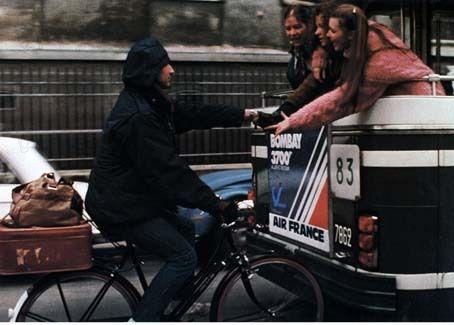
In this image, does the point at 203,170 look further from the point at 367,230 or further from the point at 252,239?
the point at 367,230

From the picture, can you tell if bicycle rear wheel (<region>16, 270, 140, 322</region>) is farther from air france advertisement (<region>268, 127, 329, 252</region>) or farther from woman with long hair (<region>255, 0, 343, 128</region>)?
woman with long hair (<region>255, 0, 343, 128</region>)

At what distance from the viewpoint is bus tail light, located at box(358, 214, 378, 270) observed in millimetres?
4191

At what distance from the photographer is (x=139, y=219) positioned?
13.3 ft

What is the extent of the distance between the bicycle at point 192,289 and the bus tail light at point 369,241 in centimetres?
39

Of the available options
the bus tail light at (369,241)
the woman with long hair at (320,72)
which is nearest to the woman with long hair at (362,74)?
the woman with long hair at (320,72)

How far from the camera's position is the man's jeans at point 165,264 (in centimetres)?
408

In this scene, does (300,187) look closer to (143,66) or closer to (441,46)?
(143,66)

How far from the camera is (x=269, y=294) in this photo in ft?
14.5

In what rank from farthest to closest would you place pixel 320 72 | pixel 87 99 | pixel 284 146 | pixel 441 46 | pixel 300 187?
pixel 87 99
pixel 441 46
pixel 284 146
pixel 320 72
pixel 300 187

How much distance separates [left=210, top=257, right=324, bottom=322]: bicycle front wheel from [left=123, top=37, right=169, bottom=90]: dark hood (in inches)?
47.7

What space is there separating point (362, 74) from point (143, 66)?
1.27 meters

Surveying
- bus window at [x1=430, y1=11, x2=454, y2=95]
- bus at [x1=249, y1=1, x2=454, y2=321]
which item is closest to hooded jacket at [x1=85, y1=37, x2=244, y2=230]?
bus at [x1=249, y1=1, x2=454, y2=321]

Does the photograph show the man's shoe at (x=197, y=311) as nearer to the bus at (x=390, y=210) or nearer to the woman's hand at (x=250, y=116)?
the bus at (x=390, y=210)

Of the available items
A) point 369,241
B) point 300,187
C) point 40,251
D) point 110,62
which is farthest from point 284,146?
point 110,62
